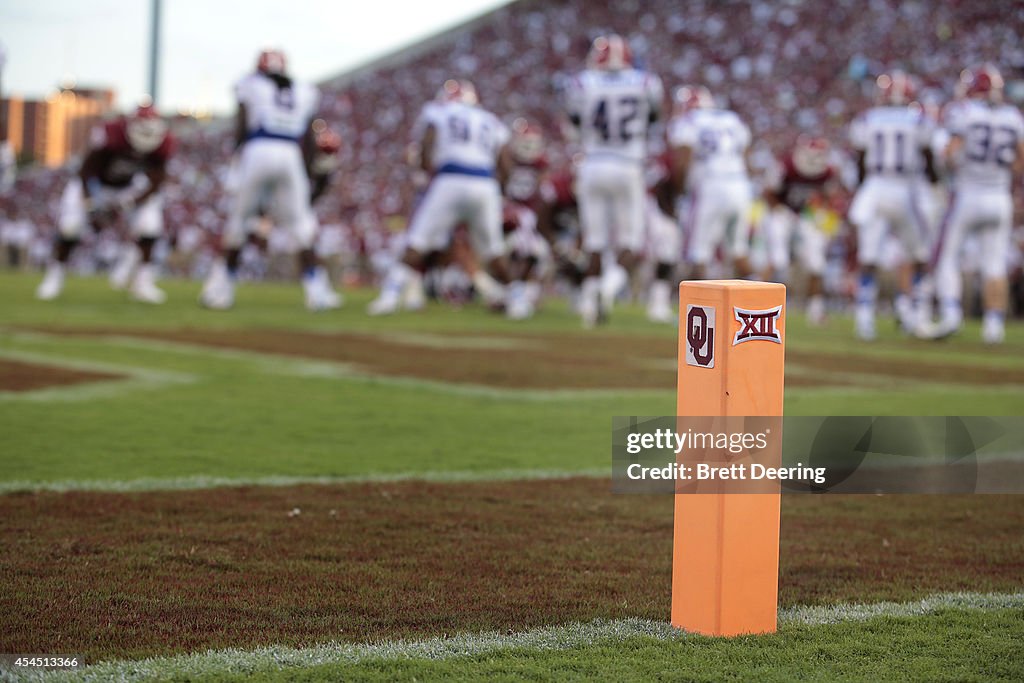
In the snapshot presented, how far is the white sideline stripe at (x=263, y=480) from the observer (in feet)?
15.3

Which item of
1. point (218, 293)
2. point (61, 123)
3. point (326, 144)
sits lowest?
point (218, 293)

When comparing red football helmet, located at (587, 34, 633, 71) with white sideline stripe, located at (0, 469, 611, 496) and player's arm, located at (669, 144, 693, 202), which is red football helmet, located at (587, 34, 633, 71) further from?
white sideline stripe, located at (0, 469, 611, 496)

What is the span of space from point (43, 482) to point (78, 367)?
3.81m

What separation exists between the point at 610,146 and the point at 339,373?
6.13 m

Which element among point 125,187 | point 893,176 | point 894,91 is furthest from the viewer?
point 125,187

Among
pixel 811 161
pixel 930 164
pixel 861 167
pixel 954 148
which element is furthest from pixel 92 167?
pixel 954 148

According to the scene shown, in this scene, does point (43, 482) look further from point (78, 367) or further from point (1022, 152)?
point (1022, 152)

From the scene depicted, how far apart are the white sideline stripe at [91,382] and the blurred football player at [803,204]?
1010 cm

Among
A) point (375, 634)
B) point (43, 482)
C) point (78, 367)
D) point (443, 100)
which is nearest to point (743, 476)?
point (375, 634)

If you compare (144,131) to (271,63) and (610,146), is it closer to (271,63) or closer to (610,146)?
(271,63)

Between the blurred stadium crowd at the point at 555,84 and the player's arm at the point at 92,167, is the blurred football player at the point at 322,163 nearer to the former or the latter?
the player's arm at the point at 92,167

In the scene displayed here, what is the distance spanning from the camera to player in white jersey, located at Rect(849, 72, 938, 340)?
12789mm

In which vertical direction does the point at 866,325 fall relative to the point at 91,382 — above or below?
above

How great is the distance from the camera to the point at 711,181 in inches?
565
